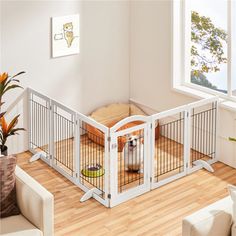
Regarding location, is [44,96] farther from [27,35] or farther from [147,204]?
[147,204]

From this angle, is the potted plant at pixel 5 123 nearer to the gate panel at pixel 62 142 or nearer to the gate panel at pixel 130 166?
the gate panel at pixel 62 142

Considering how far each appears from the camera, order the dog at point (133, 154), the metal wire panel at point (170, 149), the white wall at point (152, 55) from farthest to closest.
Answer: the white wall at point (152, 55) < the metal wire panel at point (170, 149) < the dog at point (133, 154)

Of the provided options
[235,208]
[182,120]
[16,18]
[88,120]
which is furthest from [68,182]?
[235,208]

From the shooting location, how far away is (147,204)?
536 centimetres

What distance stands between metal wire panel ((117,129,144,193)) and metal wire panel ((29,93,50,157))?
885 mm

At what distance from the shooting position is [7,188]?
4.35 metres

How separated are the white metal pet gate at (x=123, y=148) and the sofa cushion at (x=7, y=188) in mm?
1056

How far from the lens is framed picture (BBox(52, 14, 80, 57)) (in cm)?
623

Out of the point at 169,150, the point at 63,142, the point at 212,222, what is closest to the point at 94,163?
the point at 63,142

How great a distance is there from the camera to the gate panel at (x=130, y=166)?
524 centimetres

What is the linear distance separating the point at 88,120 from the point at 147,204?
0.91 meters

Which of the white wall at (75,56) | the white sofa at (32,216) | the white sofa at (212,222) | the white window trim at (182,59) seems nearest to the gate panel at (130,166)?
the white window trim at (182,59)

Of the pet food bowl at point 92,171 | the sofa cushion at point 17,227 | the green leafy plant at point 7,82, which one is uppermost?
the green leafy plant at point 7,82

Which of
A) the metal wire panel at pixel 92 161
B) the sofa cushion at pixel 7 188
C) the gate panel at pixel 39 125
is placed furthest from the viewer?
the gate panel at pixel 39 125
